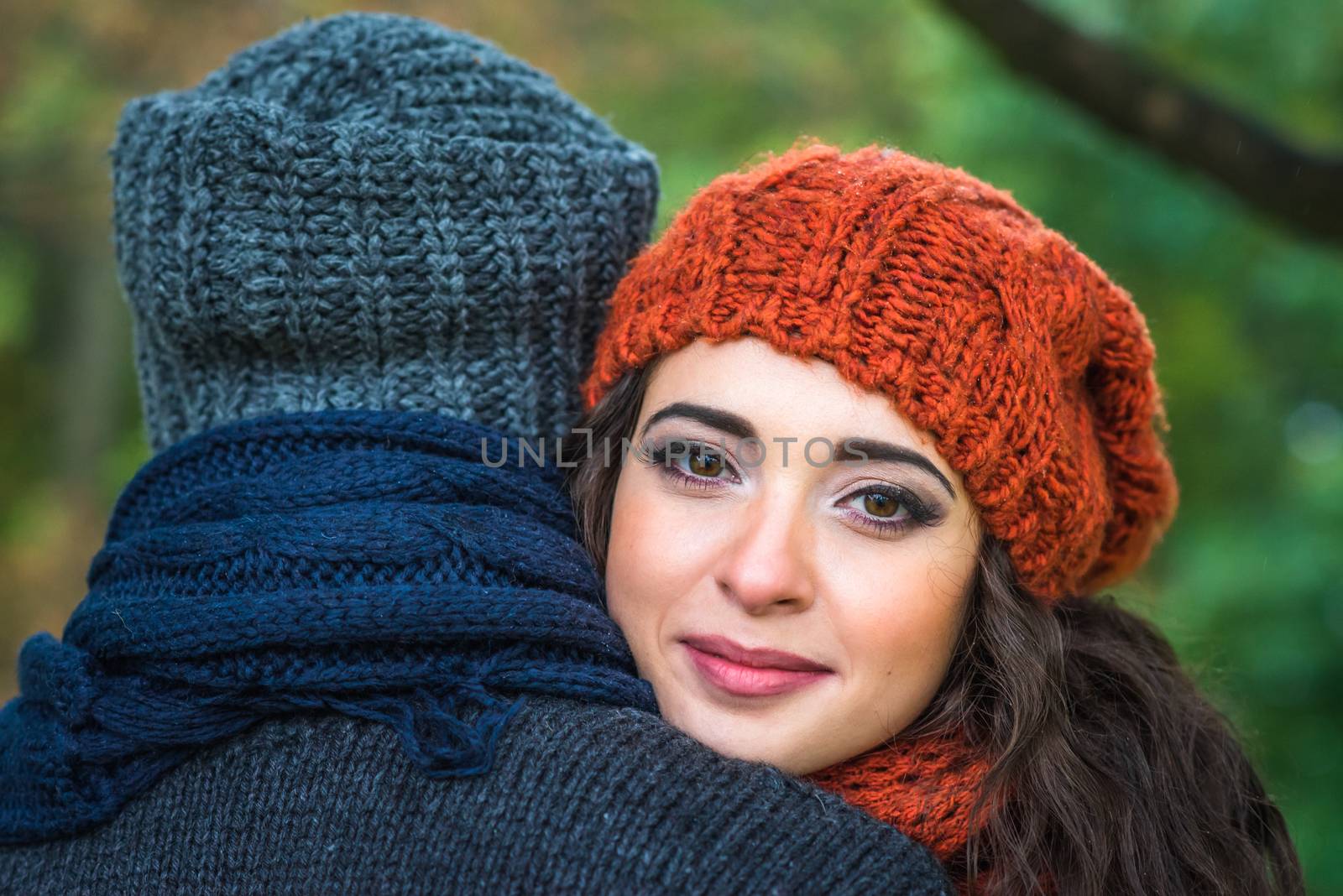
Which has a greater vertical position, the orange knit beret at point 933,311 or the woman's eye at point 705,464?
the orange knit beret at point 933,311

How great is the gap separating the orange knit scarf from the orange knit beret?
1.21ft

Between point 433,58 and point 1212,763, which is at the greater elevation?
point 433,58

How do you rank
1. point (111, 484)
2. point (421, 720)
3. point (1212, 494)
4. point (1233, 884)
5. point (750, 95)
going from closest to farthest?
point (421, 720), point (1233, 884), point (1212, 494), point (111, 484), point (750, 95)

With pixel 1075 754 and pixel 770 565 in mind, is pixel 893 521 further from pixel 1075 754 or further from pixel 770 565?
pixel 1075 754

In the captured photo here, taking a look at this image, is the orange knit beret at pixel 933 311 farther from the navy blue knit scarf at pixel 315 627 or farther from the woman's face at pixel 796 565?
the navy blue knit scarf at pixel 315 627

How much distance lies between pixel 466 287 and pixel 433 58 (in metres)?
0.52

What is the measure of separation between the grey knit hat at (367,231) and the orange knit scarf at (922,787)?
934 millimetres

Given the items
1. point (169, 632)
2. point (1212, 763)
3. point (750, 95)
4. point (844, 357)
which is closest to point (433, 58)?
point (844, 357)

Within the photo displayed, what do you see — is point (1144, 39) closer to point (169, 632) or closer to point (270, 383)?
point (270, 383)

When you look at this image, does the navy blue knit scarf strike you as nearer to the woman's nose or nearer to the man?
the man

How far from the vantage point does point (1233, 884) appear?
7.54 feet

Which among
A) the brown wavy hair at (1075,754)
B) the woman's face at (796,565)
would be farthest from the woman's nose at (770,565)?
the brown wavy hair at (1075,754)

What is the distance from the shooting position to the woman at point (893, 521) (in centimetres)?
217

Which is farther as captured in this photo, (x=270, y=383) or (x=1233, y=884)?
(x=270, y=383)
